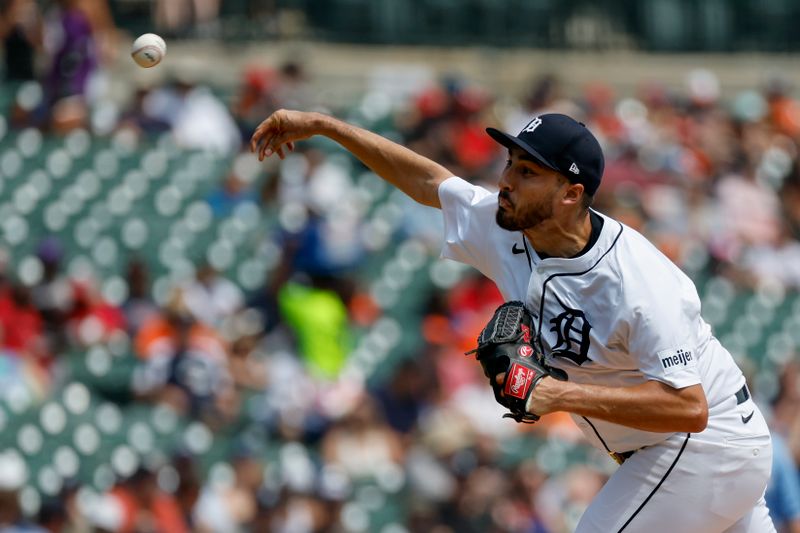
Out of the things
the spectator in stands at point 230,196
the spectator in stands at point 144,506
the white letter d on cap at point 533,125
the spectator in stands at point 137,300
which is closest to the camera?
the white letter d on cap at point 533,125

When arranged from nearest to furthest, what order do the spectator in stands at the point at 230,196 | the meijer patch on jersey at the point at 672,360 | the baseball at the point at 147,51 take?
the meijer patch on jersey at the point at 672,360 → the baseball at the point at 147,51 → the spectator in stands at the point at 230,196

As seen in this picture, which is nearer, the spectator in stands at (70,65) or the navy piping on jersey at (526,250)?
the navy piping on jersey at (526,250)

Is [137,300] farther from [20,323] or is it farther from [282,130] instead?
[282,130]

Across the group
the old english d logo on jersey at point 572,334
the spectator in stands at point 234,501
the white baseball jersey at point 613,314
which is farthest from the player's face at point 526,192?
the spectator in stands at point 234,501

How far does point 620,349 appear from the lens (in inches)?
170

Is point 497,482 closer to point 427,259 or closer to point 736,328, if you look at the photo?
point 427,259

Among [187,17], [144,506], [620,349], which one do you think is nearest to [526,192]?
[620,349]

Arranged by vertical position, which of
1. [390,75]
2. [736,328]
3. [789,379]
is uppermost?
[390,75]

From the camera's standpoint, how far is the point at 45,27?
443 inches

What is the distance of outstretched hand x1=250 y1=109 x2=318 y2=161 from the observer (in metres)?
4.80

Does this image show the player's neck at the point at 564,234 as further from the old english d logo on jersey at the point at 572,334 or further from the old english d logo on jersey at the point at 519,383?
the old english d logo on jersey at the point at 519,383

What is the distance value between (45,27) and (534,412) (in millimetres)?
8285

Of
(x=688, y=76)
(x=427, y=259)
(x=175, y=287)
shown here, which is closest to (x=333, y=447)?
(x=175, y=287)

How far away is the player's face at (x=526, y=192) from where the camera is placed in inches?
169
